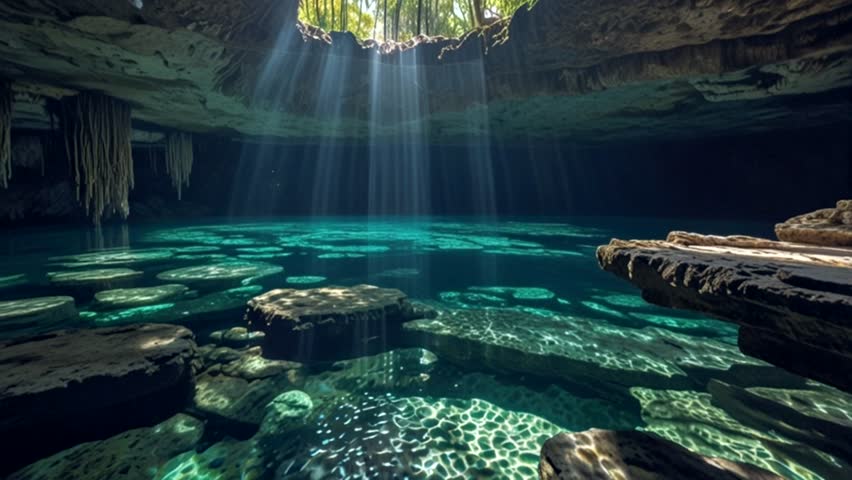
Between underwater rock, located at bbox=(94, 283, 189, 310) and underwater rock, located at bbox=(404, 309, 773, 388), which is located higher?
underwater rock, located at bbox=(94, 283, 189, 310)

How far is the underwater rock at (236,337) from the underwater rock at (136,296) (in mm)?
1655

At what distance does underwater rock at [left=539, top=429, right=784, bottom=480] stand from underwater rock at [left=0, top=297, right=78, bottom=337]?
5.49 m

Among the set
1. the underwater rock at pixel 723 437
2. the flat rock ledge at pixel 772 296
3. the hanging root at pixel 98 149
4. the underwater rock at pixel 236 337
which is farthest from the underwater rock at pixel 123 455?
the hanging root at pixel 98 149

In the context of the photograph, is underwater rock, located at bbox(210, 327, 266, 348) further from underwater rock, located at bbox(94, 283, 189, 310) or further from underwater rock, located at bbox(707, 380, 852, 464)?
→ underwater rock, located at bbox(707, 380, 852, 464)

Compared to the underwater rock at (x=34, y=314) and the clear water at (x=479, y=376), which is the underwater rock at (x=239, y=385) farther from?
the underwater rock at (x=34, y=314)

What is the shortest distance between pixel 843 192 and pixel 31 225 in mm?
30139

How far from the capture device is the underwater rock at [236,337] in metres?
4.05

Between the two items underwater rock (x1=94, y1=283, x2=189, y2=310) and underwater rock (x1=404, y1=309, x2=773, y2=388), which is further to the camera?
underwater rock (x1=94, y1=283, x2=189, y2=310)

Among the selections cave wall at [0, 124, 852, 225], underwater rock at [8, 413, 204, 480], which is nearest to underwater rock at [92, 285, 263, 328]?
underwater rock at [8, 413, 204, 480]

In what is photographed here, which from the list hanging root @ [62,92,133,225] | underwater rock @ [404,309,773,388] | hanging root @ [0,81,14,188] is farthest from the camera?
hanging root @ [62,92,133,225]

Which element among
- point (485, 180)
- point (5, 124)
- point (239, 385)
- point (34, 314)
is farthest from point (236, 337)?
point (485, 180)

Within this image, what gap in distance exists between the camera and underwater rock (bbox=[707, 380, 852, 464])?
102 inches

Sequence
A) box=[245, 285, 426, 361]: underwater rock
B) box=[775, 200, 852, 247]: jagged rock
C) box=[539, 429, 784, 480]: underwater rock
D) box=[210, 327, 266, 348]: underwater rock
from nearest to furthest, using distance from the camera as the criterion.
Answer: box=[539, 429, 784, 480]: underwater rock, box=[775, 200, 852, 247]: jagged rock, box=[245, 285, 426, 361]: underwater rock, box=[210, 327, 266, 348]: underwater rock

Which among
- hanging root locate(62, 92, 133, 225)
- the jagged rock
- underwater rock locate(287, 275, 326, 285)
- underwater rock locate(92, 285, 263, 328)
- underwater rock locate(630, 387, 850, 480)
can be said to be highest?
hanging root locate(62, 92, 133, 225)
